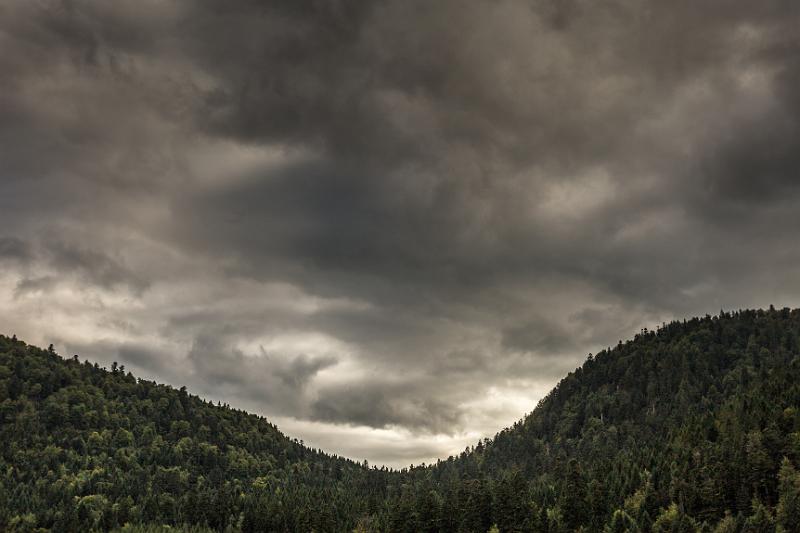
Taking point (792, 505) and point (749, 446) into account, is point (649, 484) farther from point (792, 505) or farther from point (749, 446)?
point (792, 505)

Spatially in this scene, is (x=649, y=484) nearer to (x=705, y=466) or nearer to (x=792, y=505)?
(x=705, y=466)

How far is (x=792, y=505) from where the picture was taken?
6176 inches

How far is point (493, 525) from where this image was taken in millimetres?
195875

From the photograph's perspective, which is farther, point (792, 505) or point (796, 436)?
point (796, 436)

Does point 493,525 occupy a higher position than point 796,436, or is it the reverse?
point 796,436

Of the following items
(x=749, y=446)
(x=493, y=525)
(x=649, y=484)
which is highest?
(x=749, y=446)

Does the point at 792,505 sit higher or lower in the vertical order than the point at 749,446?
lower

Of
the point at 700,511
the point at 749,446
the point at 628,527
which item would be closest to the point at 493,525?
the point at 628,527

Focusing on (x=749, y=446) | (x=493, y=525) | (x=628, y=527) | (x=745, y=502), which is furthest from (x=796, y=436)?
(x=493, y=525)

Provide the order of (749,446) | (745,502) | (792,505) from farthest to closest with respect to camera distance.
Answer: (749,446), (745,502), (792,505)

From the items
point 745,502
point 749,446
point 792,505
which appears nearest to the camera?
point 792,505

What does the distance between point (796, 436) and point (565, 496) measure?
2620 inches

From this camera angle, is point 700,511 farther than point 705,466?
No

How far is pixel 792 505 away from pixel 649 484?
145 ft
